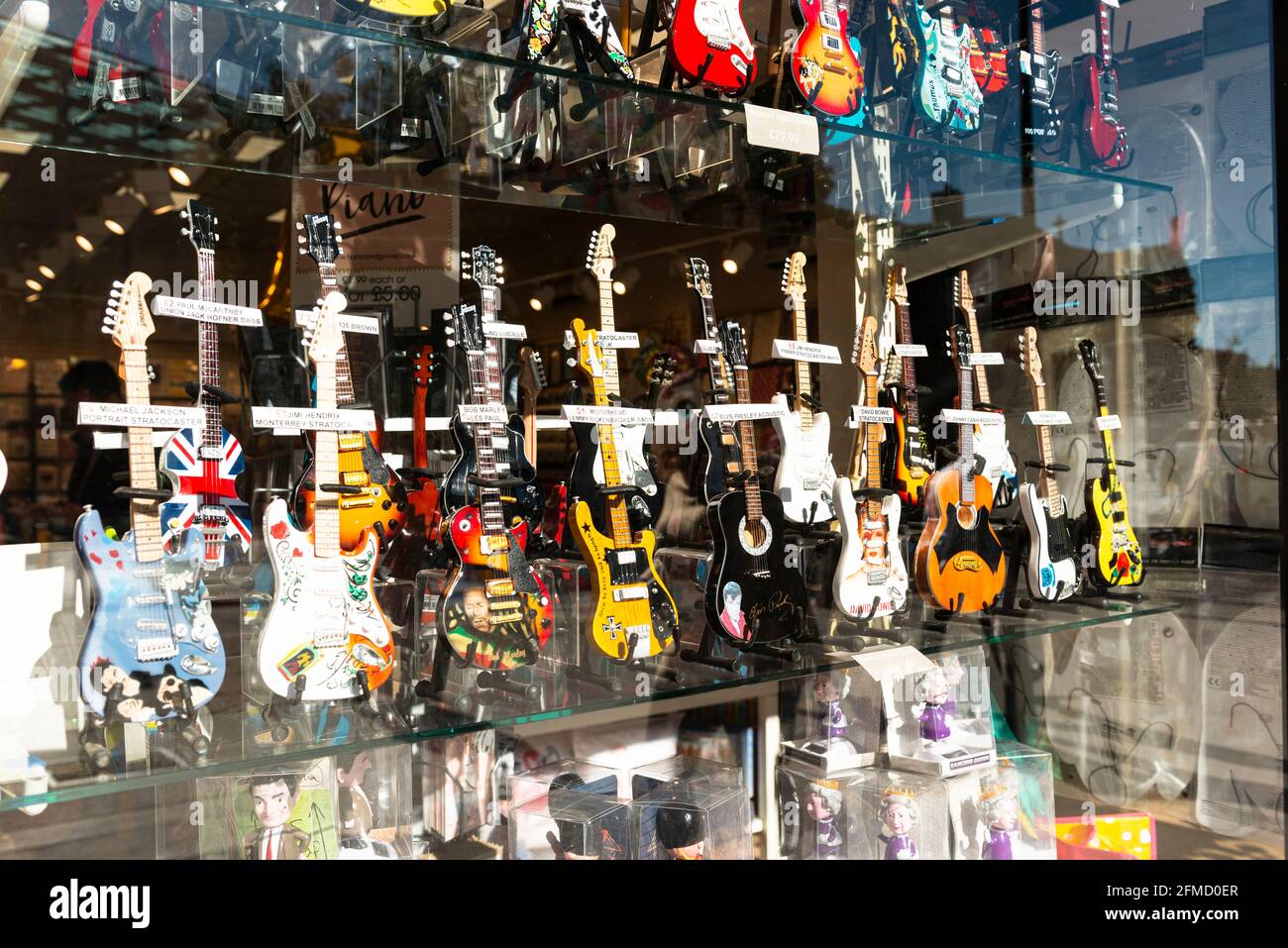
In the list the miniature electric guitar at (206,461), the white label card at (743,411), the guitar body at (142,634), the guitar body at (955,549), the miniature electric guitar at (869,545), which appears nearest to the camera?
the guitar body at (142,634)

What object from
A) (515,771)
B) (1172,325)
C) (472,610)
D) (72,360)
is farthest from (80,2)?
(1172,325)

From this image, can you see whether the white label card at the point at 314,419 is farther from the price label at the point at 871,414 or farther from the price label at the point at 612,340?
the price label at the point at 871,414

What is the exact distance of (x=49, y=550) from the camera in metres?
1.81

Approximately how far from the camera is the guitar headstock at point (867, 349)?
7.47 ft

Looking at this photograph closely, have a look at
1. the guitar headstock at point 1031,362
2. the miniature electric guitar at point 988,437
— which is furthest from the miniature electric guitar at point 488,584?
the guitar headstock at point 1031,362

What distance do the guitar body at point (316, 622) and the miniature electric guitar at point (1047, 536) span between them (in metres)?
1.52

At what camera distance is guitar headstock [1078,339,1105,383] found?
2496 mm

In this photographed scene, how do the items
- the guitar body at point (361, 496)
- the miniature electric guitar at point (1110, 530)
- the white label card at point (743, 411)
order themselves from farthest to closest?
1. the miniature electric guitar at point (1110, 530)
2. the white label card at point (743, 411)
3. the guitar body at point (361, 496)

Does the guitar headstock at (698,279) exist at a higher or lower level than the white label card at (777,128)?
lower

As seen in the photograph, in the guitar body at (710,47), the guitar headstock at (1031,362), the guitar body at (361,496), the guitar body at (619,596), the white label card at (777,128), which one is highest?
the guitar body at (710,47)

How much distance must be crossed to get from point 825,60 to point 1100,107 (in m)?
0.78

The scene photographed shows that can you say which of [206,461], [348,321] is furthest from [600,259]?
[206,461]

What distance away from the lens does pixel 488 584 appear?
68.3 inches
